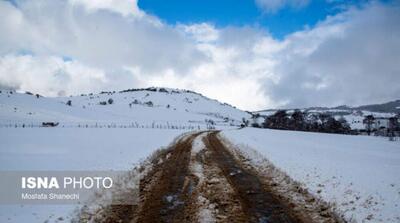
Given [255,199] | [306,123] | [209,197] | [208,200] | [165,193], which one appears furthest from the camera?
[306,123]

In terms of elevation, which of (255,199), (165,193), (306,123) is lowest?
(255,199)

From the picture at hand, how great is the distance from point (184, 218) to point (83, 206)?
3335mm

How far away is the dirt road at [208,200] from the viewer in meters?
7.94

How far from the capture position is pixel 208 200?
949 cm

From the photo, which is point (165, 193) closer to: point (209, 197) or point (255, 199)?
point (209, 197)

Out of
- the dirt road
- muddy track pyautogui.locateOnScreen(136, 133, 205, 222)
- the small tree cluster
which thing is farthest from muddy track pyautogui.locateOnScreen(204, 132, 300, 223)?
the small tree cluster

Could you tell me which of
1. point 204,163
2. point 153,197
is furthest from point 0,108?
point 153,197

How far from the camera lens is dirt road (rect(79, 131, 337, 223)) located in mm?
7941

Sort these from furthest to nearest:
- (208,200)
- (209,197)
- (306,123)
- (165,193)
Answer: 1. (306,123)
2. (165,193)
3. (209,197)
4. (208,200)

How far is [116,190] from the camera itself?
432 inches

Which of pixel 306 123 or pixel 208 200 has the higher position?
pixel 306 123

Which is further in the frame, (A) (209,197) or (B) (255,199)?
(A) (209,197)

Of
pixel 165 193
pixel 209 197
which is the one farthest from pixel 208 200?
pixel 165 193

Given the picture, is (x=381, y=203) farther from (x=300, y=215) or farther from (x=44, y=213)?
(x=44, y=213)
